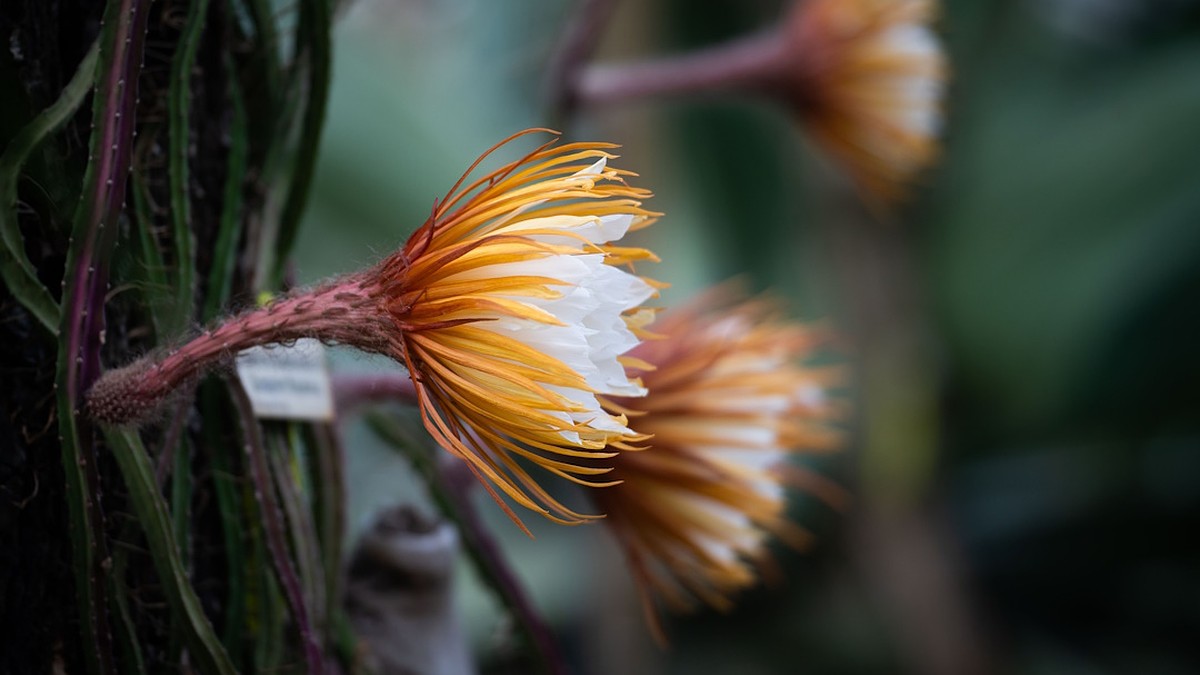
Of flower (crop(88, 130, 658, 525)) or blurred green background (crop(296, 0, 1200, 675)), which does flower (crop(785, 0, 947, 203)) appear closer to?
flower (crop(88, 130, 658, 525))

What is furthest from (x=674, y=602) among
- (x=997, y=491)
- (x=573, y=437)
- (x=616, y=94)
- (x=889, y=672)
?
(x=997, y=491)

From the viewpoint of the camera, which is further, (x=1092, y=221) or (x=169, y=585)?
(x=1092, y=221)

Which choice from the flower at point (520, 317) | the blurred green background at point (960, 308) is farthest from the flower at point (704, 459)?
the blurred green background at point (960, 308)

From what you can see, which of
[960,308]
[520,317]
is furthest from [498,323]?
[960,308]

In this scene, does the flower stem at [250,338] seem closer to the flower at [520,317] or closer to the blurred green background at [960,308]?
the flower at [520,317]

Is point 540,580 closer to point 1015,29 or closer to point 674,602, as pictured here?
point 1015,29
